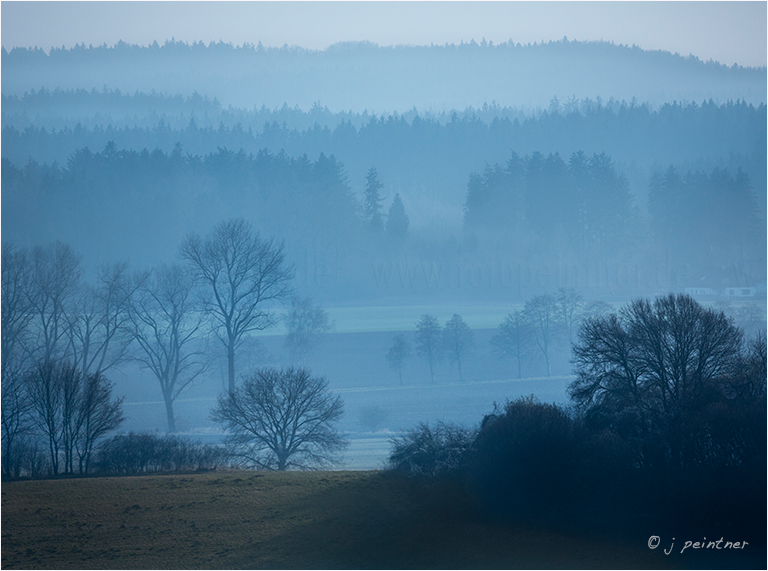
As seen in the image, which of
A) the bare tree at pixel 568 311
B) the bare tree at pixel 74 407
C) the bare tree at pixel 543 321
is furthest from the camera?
the bare tree at pixel 568 311

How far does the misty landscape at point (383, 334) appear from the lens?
1848 centimetres

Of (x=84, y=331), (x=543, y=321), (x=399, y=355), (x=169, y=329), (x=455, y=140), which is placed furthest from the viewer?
(x=455, y=140)

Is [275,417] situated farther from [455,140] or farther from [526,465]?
[455,140]

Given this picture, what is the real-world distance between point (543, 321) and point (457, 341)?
29.2 feet

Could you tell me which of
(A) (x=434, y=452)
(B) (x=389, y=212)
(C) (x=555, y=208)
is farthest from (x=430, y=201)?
(A) (x=434, y=452)

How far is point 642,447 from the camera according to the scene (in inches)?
791

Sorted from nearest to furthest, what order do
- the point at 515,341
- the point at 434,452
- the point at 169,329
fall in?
1. the point at 434,452
2. the point at 515,341
3. the point at 169,329

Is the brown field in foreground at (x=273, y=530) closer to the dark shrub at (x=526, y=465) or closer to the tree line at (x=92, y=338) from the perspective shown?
the dark shrub at (x=526, y=465)

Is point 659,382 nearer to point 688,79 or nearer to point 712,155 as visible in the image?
point 712,155

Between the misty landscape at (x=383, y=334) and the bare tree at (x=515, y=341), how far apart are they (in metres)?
0.25

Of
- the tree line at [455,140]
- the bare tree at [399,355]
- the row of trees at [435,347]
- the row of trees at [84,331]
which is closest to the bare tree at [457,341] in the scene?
the row of trees at [435,347]

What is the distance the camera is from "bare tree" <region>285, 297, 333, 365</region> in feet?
188

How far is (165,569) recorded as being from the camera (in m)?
16.9

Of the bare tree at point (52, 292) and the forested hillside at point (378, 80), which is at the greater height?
the forested hillside at point (378, 80)
